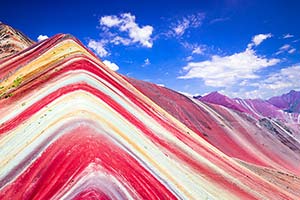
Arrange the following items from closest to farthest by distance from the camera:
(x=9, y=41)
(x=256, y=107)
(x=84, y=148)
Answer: (x=84, y=148) < (x=9, y=41) < (x=256, y=107)

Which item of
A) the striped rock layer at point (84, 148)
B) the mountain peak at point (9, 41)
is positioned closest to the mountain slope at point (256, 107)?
the mountain peak at point (9, 41)

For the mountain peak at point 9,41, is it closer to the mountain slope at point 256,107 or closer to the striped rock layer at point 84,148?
the striped rock layer at point 84,148

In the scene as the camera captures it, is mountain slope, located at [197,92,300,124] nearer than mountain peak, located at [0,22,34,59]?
No

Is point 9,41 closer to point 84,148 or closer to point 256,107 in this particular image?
point 84,148

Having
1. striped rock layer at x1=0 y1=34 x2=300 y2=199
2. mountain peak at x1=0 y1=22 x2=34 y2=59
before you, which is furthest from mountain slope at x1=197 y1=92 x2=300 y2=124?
striped rock layer at x1=0 y1=34 x2=300 y2=199

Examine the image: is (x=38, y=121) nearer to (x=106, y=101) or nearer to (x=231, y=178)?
(x=106, y=101)

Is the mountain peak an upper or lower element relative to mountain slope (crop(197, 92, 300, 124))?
lower

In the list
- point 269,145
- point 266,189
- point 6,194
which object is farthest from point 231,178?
point 269,145

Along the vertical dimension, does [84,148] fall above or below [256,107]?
below

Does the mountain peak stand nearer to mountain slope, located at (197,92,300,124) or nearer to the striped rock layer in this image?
the striped rock layer

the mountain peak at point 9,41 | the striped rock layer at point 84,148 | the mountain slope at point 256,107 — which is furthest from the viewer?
the mountain slope at point 256,107

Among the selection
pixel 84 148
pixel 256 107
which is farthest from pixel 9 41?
pixel 256 107
